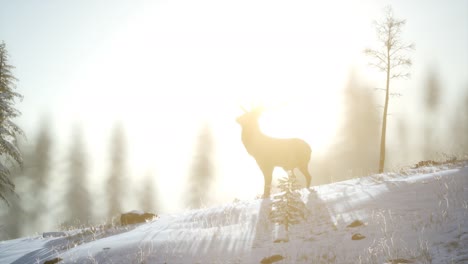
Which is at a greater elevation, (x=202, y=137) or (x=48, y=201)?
(x=202, y=137)

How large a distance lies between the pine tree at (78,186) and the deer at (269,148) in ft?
105

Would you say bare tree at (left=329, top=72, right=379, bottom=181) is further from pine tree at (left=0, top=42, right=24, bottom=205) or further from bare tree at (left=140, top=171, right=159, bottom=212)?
pine tree at (left=0, top=42, right=24, bottom=205)

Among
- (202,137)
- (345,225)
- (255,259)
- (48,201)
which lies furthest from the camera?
(202,137)

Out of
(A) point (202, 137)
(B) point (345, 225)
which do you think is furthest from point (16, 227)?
(B) point (345, 225)

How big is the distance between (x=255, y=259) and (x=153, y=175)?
1628 inches

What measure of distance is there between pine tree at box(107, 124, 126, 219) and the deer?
3063 cm

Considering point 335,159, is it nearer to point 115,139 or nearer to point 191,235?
point 115,139

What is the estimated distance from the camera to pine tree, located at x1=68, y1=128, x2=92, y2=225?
4028 centimetres

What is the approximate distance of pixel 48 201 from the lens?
135ft

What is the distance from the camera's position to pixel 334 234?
6.44 meters

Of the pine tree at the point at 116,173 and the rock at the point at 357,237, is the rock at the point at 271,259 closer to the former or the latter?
the rock at the point at 357,237

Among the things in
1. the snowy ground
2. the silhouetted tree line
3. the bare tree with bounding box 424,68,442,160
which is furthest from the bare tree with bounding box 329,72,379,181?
the snowy ground

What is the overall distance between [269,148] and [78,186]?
35219 millimetres

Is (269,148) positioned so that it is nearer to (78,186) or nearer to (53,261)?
(53,261)
